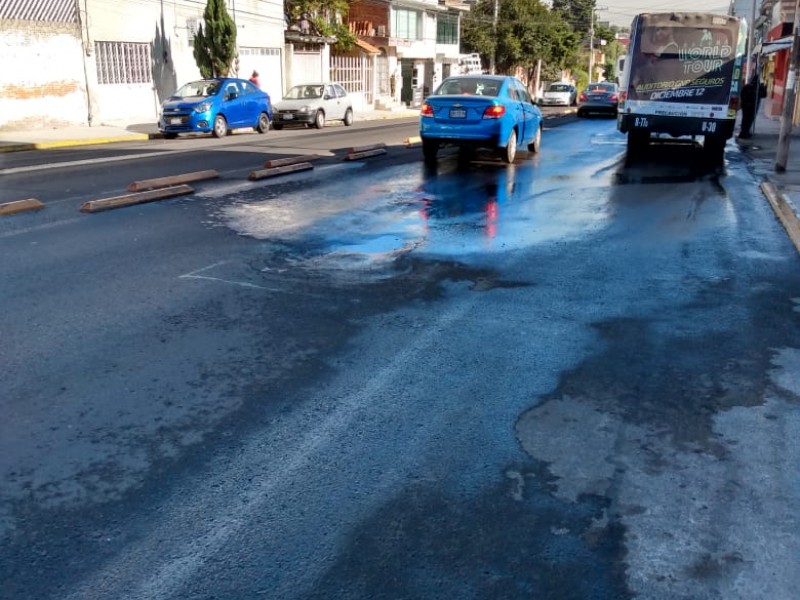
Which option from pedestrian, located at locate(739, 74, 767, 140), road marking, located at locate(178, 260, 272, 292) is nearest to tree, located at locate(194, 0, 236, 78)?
pedestrian, located at locate(739, 74, 767, 140)

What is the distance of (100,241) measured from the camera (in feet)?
29.6

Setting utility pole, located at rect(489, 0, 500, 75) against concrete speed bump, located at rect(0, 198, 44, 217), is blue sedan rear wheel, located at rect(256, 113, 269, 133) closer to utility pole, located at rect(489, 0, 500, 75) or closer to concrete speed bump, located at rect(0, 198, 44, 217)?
concrete speed bump, located at rect(0, 198, 44, 217)

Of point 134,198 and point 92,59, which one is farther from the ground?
point 92,59

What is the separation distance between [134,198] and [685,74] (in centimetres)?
1302

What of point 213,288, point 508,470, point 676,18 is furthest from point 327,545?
point 676,18

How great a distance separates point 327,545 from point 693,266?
Result: 20.4ft

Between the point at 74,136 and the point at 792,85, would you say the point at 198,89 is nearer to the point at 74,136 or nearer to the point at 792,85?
the point at 74,136

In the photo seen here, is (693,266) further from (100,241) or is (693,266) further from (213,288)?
(100,241)

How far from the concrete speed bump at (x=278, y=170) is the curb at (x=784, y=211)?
320 inches

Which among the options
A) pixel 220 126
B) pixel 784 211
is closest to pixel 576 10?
pixel 220 126

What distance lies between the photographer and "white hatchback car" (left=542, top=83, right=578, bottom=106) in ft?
167

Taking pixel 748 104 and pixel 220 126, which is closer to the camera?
pixel 220 126

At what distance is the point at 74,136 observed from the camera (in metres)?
23.5

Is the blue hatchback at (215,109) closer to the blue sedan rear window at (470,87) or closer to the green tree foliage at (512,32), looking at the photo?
the blue sedan rear window at (470,87)
